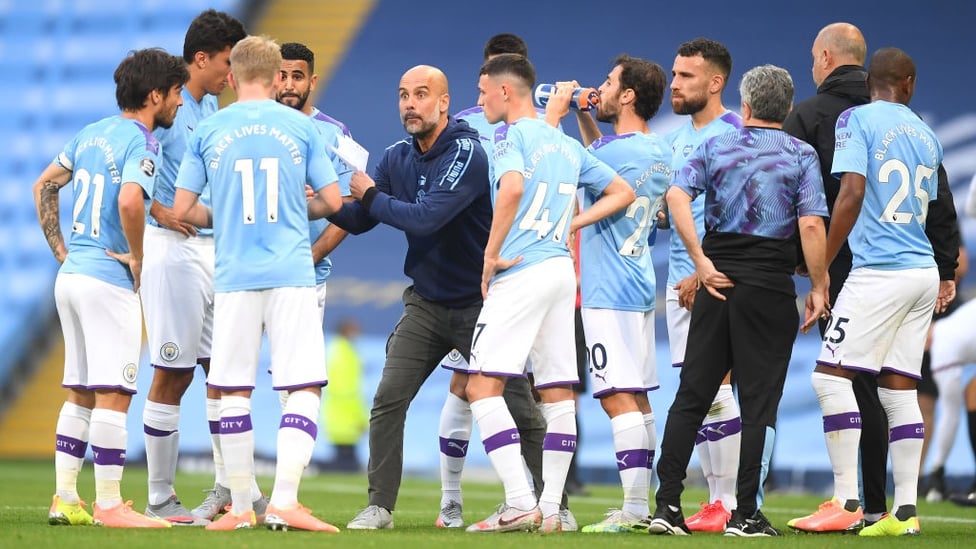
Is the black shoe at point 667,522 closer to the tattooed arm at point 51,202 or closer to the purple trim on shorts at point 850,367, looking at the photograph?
the purple trim on shorts at point 850,367

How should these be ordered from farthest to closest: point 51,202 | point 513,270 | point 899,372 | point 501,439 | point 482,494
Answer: point 482,494, point 899,372, point 51,202, point 513,270, point 501,439

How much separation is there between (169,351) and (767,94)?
11.4 ft

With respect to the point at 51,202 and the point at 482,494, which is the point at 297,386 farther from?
the point at 482,494

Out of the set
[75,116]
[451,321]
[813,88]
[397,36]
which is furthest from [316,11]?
[451,321]

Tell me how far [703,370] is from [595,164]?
3.98ft

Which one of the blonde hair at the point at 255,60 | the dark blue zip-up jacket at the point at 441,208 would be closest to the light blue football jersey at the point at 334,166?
the dark blue zip-up jacket at the point at 441,208

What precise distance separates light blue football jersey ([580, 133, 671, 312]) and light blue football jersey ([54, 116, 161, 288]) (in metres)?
2.35

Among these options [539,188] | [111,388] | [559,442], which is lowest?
[559,442]

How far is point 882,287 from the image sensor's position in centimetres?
716

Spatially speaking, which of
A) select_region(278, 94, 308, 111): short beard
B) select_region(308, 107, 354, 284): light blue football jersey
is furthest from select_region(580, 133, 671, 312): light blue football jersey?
select_region(278, 94, 308, 111): short beard

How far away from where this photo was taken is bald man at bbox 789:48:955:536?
7.14 metres

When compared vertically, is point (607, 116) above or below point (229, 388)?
above

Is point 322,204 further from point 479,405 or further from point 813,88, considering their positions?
point 813,88

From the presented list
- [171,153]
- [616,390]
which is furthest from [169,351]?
[616,390]
